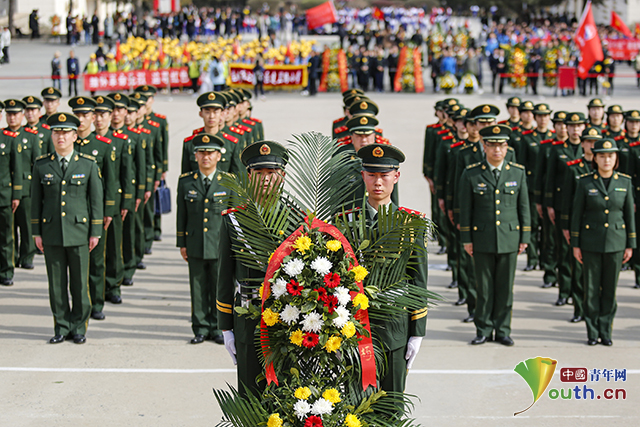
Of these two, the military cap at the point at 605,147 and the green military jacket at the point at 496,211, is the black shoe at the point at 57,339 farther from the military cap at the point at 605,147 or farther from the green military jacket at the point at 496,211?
the military cap at the point at 605,147

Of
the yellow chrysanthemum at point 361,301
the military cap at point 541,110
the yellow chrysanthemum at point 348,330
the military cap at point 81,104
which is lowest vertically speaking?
the yellow chrysanthemum at point 348,330

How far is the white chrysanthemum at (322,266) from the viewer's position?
12.6 feet

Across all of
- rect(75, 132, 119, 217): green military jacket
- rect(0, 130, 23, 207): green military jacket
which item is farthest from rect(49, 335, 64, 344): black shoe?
rect(0, 130, 23, 207): green military jacket

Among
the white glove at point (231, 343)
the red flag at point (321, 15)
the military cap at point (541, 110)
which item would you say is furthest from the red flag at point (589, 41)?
the white glove at point (231, 343)

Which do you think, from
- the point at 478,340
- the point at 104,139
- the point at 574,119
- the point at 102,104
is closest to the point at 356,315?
the point at 478,340

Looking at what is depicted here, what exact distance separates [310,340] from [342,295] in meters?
0.26

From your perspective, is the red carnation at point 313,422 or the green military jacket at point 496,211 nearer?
the red carnation at point 313,422

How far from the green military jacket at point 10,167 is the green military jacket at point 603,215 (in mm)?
6944

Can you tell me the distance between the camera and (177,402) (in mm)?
6473

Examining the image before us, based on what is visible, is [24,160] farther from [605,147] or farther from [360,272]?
[360,272]

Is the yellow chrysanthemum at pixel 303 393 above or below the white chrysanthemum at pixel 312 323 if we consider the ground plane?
below

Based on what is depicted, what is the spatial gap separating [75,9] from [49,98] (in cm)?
5044

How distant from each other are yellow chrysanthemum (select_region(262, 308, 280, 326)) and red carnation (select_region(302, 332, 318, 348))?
0.16m

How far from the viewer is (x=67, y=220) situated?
782 cm
